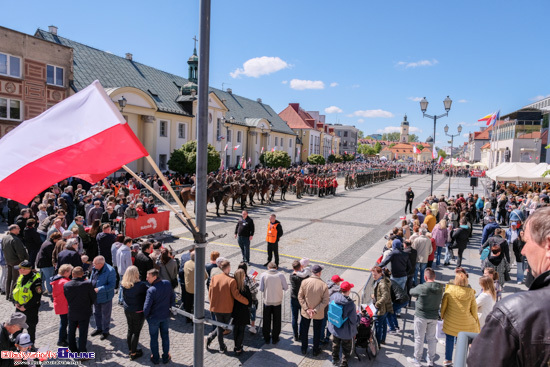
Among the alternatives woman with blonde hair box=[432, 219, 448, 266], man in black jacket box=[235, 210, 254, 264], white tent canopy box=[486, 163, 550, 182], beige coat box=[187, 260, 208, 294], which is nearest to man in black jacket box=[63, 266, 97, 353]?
beige coat box=[187, 260, 208, 294]

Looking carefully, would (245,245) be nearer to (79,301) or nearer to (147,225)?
(147,225)

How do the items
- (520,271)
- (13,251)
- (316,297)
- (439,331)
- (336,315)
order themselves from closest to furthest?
A: (336,315), (316,297), (439,331), (13,251), (520,271)

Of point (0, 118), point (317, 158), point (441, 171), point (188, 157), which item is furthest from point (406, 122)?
point (0, 118)

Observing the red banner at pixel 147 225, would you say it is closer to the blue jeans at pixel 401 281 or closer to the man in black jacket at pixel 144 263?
the man in black jacket at pixel 144 263

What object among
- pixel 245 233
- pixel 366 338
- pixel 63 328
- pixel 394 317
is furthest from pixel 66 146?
pixel 245 233

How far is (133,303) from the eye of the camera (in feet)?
20.1

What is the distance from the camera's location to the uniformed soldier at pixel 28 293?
6008 millimetres

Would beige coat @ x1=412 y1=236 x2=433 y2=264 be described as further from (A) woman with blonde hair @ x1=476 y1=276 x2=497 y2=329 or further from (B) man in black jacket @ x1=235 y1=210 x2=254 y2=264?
(B) man in black jacket @ x1=235 y1=210 x2=254 y2=264

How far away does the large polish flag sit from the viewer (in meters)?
3.16

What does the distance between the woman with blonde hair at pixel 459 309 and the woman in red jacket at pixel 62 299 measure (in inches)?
256

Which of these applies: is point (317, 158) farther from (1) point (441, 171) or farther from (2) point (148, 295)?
(2) point (148, 295)

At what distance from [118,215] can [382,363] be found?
1059 cm

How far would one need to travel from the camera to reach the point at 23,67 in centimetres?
2275

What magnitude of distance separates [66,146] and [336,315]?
476 centimetres
